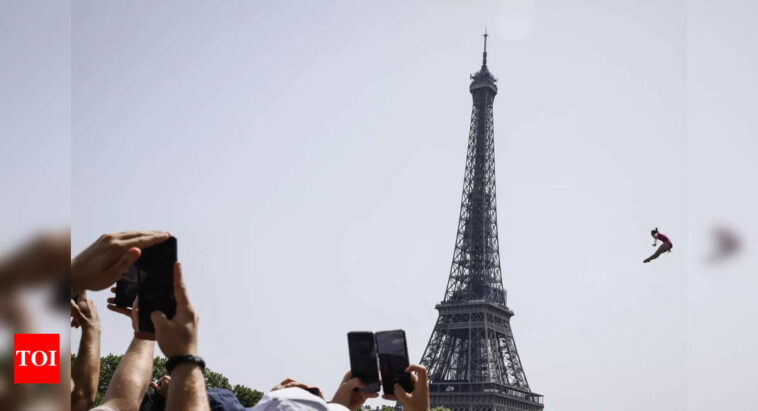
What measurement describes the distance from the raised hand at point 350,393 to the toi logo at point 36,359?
2453 mm

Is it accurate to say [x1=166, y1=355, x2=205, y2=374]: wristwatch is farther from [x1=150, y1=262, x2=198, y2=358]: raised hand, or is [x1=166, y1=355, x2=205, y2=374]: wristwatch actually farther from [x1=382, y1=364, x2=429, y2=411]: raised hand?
[x1=382, y1=364, x2=429, y2=411]: raised hand

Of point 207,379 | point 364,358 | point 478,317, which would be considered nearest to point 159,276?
point 364,358

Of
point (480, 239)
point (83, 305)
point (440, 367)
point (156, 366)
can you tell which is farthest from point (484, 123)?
point (83, 305)

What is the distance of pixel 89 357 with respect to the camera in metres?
3.78

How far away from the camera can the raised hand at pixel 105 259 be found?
7.53 feet

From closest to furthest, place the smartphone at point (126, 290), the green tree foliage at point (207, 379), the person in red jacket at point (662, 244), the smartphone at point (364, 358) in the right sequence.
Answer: the smartphone at point (126, 290), the smartphone at point (364, 358), the person in red jacket at point (662, 244), the green tree foliage at point (207, 379)

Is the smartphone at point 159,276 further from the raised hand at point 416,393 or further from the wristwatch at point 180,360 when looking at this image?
the raised hand at point 416,393

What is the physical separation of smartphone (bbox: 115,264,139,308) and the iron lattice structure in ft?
227

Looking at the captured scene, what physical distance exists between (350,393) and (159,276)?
1.91 meters

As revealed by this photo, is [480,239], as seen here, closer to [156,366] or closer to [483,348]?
[483,348]

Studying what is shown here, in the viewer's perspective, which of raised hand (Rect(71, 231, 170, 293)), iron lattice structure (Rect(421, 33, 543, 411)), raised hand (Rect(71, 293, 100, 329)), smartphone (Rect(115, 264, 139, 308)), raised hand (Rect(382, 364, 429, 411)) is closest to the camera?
raised hand (Rect(71, 231, 170, 293))

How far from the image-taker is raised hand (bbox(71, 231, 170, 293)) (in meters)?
2.29

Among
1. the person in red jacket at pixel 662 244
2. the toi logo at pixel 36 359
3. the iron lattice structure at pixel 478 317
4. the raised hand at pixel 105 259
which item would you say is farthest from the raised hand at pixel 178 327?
the iron lattice structure at pixel 478 317

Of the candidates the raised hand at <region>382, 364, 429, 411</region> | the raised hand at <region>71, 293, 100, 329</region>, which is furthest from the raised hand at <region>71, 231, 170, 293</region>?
the raised hand at <region>382, 364, 429, 411</region>
